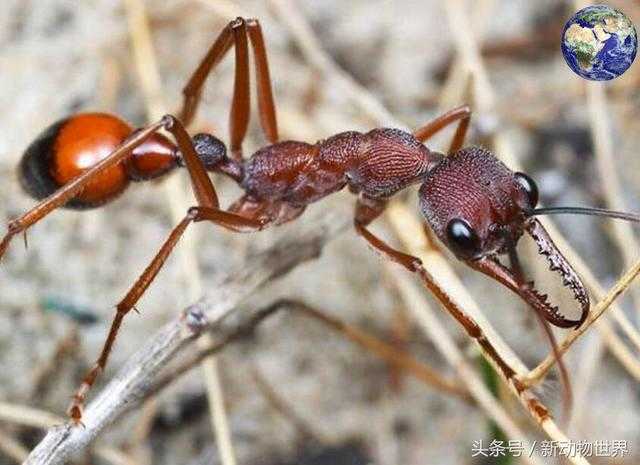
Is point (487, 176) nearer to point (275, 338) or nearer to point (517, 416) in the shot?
point (517, 416)

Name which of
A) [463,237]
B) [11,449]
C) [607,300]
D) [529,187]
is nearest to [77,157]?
[11,449]

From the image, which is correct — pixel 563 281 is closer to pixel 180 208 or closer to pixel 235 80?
pixel 235 80

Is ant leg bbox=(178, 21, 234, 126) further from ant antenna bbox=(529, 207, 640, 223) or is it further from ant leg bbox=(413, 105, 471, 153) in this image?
ant antenna bbox=(529, 207, 640, 223)

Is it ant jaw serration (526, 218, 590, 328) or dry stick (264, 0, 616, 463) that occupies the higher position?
dry stick (264, 0, 616, 463)

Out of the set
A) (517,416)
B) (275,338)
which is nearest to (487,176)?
(517,416)

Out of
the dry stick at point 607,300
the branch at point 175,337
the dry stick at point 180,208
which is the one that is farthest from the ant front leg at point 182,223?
A: the dry stick at point 607,300

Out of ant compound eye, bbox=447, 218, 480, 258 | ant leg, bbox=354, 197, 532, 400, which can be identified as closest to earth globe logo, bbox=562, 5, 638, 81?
ant compound eye, bbox=447, 218, 480, 258

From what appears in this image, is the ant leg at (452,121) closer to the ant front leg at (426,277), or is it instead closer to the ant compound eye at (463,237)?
the ant front leg at (426,277)
